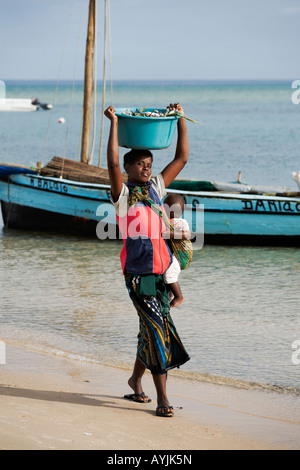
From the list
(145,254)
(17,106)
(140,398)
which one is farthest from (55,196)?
(17,106)

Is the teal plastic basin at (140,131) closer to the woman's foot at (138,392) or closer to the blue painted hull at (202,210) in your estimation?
the woman's foot at (138,392)

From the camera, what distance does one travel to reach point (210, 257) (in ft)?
38.8

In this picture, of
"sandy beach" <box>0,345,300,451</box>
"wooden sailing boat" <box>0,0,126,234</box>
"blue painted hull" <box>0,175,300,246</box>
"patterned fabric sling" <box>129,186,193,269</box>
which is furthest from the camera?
"wooden sailing boat" <box>0,0,126,234</box>

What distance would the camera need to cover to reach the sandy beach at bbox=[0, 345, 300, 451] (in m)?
3.98

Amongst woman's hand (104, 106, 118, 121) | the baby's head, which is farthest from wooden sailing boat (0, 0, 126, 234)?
woman's hand (104, 106, 118, 121)

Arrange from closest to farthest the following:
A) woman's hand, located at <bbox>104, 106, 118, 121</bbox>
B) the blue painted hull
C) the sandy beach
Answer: the sandy beach, woman's hand, located at <bbox>104, 106, 118, 121</bbox>, the blue painted hull

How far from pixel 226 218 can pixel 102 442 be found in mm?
9004

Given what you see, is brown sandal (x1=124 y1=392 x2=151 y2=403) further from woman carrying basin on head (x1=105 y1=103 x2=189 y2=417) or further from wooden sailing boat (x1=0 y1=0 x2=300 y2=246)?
wooden sailing boat (x1=0 y1=0 x2=300 y2=246)

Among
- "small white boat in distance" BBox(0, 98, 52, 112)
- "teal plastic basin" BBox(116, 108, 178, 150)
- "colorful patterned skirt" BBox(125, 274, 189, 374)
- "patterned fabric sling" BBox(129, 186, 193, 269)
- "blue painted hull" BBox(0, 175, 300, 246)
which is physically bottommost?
"small white boat in distance" BBox(0, 98, 52, 112)

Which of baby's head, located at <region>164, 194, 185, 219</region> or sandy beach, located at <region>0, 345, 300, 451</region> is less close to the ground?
baby's head, located at <region>164, 194, 185, 219</region>

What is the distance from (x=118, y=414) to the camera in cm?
454

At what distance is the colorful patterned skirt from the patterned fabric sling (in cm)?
25
